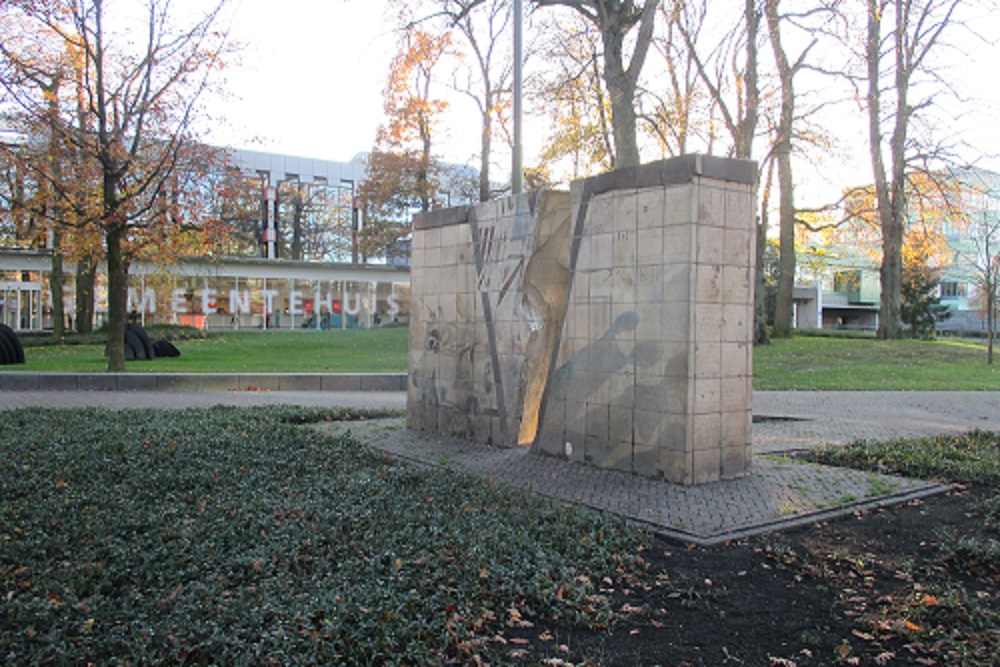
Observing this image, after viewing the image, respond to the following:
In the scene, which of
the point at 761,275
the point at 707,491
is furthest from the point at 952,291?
the point at 707,491

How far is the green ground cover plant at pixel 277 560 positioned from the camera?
361 centimetres

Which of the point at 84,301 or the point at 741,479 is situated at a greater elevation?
the point at 84,301

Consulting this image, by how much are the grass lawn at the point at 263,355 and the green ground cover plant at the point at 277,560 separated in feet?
37.4

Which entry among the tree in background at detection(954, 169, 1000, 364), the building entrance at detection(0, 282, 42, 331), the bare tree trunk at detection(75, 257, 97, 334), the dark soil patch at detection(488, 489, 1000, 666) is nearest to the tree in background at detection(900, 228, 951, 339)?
the tree in background at detection(954, 169, 1000, 364)

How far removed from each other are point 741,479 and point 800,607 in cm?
299

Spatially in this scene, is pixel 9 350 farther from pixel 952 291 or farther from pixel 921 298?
pixel 952 291

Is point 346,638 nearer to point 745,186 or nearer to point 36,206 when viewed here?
point 745,186

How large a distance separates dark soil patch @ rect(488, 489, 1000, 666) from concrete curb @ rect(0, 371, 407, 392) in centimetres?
1206

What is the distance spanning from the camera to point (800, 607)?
4.28m

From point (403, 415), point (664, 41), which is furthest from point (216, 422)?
point (664, 41)

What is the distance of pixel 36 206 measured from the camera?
17781 millimetres

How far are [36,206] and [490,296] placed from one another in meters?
13.7

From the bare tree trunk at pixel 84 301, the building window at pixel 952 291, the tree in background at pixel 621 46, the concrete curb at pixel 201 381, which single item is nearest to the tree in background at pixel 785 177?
the tree in background at pixel 621 46

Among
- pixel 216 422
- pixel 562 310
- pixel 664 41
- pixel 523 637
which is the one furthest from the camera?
pixel 664 41
